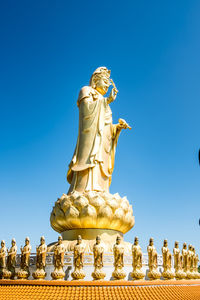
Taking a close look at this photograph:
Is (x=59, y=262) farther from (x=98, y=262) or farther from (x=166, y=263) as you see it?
(x=166, y=263)

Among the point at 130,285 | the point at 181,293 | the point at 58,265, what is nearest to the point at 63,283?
the point at 58,265

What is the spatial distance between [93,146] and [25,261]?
5172mm

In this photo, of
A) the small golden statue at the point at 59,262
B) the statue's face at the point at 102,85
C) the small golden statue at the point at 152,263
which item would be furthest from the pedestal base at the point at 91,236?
the statue's face at the point at 102,85

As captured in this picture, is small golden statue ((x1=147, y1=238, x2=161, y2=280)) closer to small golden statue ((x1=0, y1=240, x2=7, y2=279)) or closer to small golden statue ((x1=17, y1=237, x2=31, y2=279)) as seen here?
small golden statue ((x1=17, y1=237, x2=31, y2=279))

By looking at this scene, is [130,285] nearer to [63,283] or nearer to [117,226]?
[63,283]

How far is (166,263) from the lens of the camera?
9.88m

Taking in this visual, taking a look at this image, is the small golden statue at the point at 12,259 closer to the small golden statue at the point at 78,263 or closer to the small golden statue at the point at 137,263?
the small golden statue at the point at 78,263

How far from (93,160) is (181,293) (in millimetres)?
5737

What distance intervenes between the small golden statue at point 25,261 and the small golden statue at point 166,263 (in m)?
4.01

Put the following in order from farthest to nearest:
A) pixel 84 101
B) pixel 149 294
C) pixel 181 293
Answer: pixel 84 101, pixel 181 293, pixel 149 294

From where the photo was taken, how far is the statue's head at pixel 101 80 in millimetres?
14039

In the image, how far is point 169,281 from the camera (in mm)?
9102

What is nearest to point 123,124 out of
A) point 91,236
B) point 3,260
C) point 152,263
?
point 91,236

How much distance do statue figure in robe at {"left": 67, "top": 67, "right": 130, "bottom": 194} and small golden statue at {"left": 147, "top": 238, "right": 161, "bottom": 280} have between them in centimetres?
317
